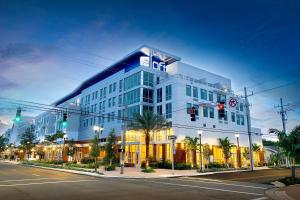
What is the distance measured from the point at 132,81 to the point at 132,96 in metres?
3.24

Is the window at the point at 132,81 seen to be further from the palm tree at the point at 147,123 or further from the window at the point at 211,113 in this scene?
the window at the point at 211,113

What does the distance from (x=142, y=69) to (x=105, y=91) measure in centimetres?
1542

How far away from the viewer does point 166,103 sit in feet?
147

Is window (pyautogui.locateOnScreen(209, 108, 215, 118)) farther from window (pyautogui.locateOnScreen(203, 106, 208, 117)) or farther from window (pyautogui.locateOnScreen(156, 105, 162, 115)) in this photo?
window (pyautogui.locateOnScreen(156, 105, 162, 115))

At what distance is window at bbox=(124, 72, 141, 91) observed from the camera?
48594 millimetres

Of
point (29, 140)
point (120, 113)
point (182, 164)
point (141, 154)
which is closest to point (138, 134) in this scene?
point (141, 154)

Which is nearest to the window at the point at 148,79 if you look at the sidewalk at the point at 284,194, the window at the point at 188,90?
the window at the point at 188,90

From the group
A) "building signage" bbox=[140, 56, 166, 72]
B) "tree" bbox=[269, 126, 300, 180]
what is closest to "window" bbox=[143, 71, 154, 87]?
"building signage" bbox=[140, 56, 166, 72]

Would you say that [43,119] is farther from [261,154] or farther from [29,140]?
[261,154]

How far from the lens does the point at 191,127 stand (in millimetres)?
42844

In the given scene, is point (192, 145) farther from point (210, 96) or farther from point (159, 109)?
point (210, 96)

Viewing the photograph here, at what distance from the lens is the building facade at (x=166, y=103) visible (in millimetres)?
42750

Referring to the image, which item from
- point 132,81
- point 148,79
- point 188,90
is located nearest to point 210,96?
point 188,90

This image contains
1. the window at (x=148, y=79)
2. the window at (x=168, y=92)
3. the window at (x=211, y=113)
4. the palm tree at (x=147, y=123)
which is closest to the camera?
the palm tree at (x=147, y=123)
